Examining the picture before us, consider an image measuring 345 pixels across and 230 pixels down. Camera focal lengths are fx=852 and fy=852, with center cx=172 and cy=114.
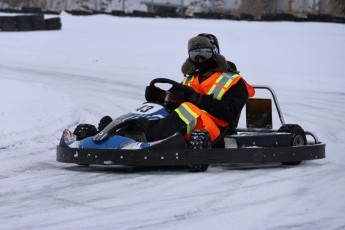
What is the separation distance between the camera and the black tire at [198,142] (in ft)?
24.1

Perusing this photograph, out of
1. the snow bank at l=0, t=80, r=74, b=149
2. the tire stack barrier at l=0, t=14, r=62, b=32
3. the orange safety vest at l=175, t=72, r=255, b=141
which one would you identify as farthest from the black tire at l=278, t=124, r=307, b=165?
the tire stack barrier at l=0, t=14, r=62, b=32

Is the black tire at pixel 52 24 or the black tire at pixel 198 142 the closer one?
the black tire at pixel 198 142

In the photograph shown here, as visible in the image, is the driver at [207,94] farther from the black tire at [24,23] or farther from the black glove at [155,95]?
the black tire at [24,23]

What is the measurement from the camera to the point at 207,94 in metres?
8.05

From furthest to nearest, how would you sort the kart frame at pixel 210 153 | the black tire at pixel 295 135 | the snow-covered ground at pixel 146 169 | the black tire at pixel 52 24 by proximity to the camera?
the black tire at pixel 52 24 → the black tire at pixel 295 135 → the kart frame at pixel 210 153 → the snow-covered ground at pixel 146 169

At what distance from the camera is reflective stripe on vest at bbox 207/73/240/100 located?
8047 mm

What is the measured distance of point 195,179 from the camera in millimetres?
6965

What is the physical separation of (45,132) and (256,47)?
14666 millimetres

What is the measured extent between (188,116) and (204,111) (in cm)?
28

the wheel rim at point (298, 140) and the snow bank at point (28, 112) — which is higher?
the wheel rim at point (298, 140)

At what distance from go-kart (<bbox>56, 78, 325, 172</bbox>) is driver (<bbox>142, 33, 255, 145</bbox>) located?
0.39ft

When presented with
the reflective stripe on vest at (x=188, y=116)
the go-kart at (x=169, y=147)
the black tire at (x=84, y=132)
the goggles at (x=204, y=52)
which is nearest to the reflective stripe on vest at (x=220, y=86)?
the goggles at (x=204, y=52)

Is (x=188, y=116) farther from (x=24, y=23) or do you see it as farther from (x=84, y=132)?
(x=24, y=23)

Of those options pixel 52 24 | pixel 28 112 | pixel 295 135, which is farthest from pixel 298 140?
pixel 52 24
